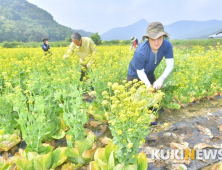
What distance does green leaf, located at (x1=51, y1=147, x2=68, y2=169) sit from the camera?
2.03 meters

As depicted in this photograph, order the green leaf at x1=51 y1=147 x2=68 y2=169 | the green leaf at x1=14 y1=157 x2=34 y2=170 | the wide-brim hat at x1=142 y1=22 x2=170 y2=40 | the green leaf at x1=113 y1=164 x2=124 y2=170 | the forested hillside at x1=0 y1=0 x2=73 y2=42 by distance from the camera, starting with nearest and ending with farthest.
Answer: the green leaf at x1=113 y1=164 x2=124 y2=170 < the green leaf at x1=14 y1=157 x2=34 y2=170 < the green leaf at x1=51 y1=147 x2=68 y2=169 < the wide-brim hat at x1=142 y1=22 x2=170 y2=40 < the forested hillside at x1=0 y1=0 x2=73 y2=42

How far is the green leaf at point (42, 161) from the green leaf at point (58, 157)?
0.08m

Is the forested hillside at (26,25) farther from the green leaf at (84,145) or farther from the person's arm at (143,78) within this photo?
the green leaf at (84,145)

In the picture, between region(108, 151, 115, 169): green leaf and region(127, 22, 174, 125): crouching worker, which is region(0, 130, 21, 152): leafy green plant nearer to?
region(108, 151, 115, 169): green leaf

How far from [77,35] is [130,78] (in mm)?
1637

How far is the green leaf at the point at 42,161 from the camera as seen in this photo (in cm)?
192

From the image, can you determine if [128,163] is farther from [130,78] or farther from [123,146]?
[130,78]

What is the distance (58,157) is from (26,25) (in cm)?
9758

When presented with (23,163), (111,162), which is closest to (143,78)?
(111,162)

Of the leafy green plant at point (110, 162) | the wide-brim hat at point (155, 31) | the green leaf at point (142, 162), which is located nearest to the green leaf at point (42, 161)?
the leafy green plant at point (110, 162)

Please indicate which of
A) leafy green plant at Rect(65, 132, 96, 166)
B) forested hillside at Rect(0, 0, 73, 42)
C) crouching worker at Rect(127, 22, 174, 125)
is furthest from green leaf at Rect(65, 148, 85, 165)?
forested hillside at Rect(0, 0, 73, 42)

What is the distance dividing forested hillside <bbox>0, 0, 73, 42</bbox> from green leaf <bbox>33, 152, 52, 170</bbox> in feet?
201

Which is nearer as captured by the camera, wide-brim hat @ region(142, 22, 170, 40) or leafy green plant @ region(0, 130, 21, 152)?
wide-brim hat @ region(142, 22, 170, 40)

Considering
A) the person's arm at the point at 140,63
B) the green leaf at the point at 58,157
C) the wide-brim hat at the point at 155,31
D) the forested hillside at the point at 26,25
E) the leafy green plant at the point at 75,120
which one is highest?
the forested hillside at the point at 26,25
